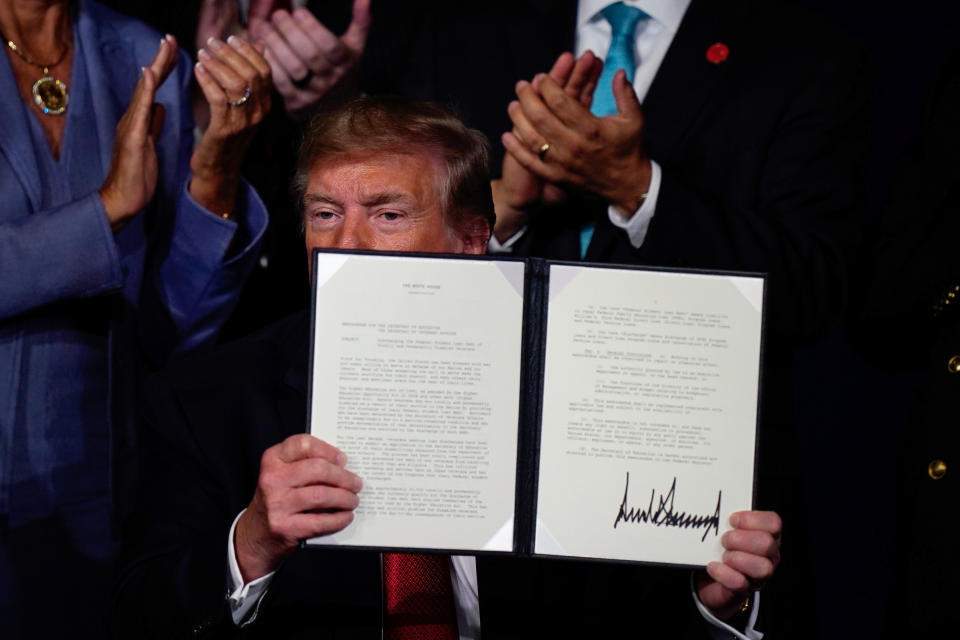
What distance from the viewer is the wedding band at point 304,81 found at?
272 centimetres

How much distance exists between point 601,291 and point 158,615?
0.85 metres

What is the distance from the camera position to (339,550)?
1.83m

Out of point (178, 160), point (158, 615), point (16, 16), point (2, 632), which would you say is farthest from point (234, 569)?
point (16, 16)

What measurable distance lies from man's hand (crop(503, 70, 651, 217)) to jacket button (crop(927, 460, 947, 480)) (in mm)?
742

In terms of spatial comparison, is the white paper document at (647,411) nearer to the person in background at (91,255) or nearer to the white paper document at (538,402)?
the white paper document at (538,402)

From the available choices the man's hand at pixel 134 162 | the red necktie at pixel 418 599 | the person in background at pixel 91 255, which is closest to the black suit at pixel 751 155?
the person in background at pixel 91 255

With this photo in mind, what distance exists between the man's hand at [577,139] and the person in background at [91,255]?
513mm

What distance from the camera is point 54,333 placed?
7.68ft

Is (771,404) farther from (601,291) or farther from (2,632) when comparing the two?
(2,632)

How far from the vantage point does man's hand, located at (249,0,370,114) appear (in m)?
2.67

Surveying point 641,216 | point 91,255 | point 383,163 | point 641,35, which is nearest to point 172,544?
point 91,255

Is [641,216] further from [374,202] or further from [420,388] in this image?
[420,388]

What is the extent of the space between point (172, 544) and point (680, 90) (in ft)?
4.40
